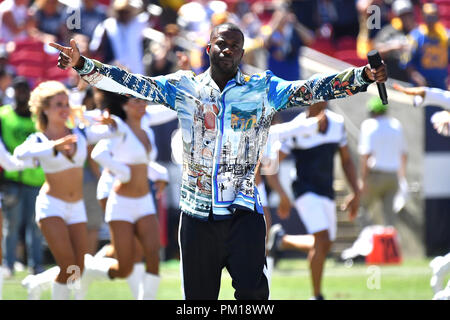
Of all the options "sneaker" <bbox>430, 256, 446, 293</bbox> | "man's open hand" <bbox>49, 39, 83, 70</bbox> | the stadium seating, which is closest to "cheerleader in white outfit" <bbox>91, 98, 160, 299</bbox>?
"sneaker" <bbox>430, 256, 446, 293</bbox>

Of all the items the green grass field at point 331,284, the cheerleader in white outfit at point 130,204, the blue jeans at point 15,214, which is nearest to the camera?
the cheerleader in white outfit at point 130,204

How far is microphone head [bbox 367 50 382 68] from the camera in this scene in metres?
5.66

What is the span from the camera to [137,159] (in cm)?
913

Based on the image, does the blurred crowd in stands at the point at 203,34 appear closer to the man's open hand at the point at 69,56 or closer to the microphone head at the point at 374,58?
the man's open hand at the point at 69,56

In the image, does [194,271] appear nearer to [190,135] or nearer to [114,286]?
[190,135]

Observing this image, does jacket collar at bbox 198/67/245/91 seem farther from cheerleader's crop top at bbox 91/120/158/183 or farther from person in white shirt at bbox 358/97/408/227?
person in white shirt at bbox 358/97/408/227

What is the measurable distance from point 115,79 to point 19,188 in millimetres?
6435

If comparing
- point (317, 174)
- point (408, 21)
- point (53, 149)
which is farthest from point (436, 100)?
point (408, 21)

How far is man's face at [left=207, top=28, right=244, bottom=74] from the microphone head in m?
0.90

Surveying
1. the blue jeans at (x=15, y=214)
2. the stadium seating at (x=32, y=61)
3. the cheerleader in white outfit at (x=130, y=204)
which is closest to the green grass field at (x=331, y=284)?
the blue jeans at (x=15, y=214)

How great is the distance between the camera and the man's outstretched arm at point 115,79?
230 inches

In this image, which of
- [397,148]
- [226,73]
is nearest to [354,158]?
[397,148]

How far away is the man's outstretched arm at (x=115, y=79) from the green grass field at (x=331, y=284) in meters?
4.37
